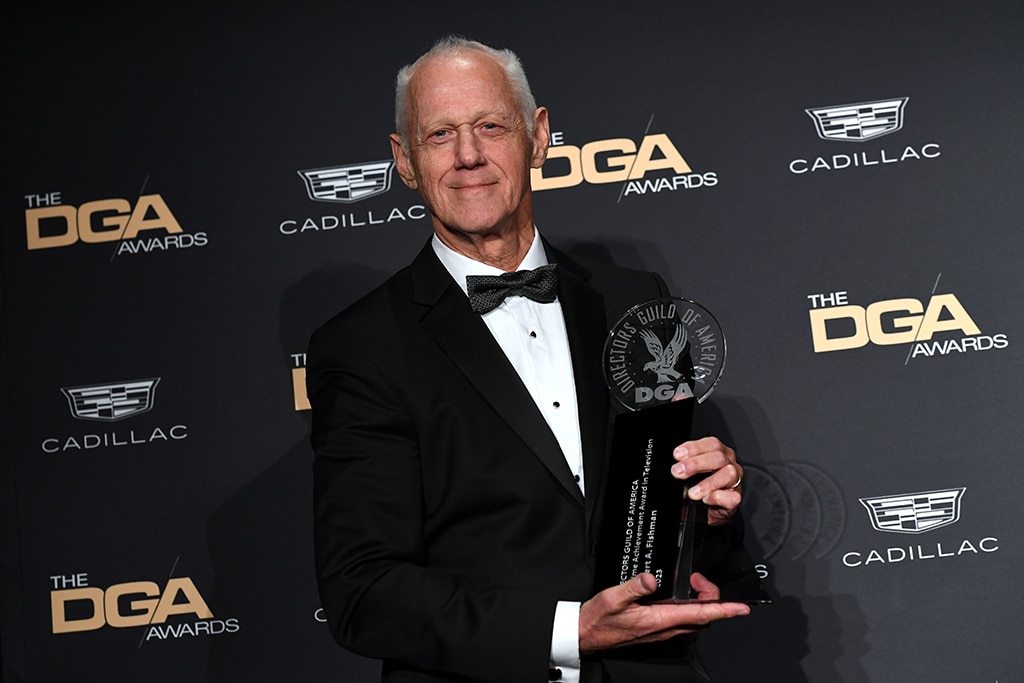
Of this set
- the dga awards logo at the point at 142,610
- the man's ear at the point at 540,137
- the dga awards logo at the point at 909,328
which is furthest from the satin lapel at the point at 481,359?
the dga awards logo at the point at 142,610

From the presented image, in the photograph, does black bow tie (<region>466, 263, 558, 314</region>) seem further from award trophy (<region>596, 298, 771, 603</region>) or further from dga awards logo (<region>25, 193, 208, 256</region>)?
dga awards logo (<region>25, 193, 208, 256</region>)

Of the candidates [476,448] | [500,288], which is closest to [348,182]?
[500,288]

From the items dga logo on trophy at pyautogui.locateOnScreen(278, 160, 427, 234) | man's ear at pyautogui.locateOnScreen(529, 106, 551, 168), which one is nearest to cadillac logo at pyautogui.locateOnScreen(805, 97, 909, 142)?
dga logo on trophy at pyautogui.locateOnScreen(278, 160, 427, 234)

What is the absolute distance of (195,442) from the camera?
364 centimetres

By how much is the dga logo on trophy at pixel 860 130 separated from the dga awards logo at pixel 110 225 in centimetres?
208

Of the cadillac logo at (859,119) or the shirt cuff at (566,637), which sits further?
the cadillac logo at (859,119)

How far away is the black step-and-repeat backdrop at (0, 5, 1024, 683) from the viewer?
138 inches

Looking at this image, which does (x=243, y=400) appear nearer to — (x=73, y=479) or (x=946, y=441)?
(x=73, y=479)

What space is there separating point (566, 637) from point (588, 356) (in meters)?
0.57

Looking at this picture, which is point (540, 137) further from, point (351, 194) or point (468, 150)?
point (351, 194)

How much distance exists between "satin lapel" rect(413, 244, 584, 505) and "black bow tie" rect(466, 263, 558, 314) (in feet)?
0.08

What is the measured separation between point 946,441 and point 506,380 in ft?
6.61

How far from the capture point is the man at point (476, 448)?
1850 millimetres

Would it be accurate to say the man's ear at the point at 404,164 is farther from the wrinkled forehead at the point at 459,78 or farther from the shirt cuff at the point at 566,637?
the shirt cuff at the point at 566,637
